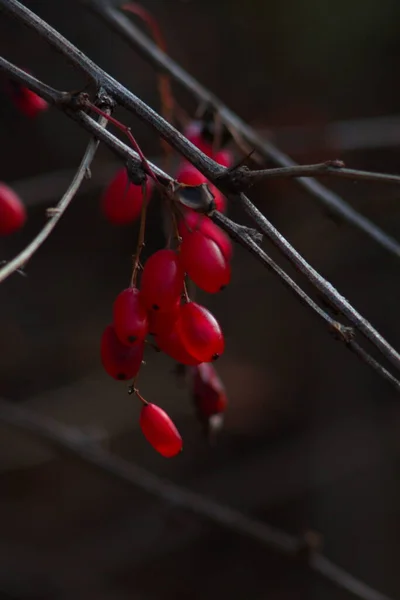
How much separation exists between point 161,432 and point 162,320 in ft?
0.48

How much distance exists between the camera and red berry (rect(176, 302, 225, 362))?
2.68 feet

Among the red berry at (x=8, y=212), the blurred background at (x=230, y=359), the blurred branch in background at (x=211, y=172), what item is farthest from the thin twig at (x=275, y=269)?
the blurred background at (x=230, y=359)

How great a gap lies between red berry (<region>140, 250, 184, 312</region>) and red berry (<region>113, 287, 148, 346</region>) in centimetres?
1

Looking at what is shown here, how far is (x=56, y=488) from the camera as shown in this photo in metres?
2.74

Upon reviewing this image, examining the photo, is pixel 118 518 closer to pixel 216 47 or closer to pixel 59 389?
pixel 59 389

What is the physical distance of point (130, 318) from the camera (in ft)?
2.66

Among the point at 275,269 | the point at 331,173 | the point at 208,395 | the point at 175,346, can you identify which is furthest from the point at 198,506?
the point at 331,173

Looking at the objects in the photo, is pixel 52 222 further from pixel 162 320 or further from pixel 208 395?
pixel 208 395

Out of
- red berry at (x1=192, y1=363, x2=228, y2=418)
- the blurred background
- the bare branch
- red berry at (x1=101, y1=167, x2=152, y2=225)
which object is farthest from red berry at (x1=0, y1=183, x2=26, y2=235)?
the blurred background

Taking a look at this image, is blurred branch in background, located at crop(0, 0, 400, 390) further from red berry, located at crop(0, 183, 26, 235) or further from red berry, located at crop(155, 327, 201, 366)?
red berry, located at crop(0, 183, 26, 235)

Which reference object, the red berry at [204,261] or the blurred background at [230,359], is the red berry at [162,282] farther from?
the blurred background at [230,359]

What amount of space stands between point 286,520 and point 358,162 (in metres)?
1.55

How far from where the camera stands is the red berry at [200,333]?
0.82 m

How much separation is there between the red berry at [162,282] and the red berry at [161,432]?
0.16 metres
